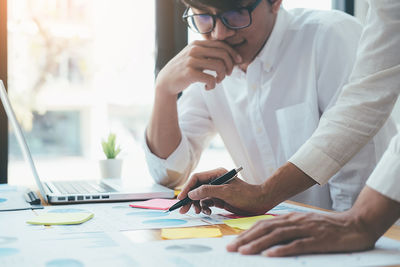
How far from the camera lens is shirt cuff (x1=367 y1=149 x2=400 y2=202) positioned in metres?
0.76

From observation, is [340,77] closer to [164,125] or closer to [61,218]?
[164,125]

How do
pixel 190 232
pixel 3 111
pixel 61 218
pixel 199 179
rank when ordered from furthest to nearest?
pixel 3 111
pixel 199 179
pixel 61 218
pixel 190 232

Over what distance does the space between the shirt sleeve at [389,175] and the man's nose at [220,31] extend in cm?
75

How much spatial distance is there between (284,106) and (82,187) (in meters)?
0.70

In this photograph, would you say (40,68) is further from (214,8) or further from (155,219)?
(155,219)

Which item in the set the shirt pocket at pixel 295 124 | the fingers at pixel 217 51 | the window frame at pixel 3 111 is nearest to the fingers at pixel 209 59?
the fingers at pixel 217 51

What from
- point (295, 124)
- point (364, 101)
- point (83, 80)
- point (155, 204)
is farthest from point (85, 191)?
point (83, 80)

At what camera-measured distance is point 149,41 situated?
7.41 feet

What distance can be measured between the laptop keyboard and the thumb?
0.41m

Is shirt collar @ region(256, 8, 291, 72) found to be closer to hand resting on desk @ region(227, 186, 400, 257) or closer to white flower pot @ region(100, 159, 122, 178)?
white flower pot @ region(100, 159, 122, 178)

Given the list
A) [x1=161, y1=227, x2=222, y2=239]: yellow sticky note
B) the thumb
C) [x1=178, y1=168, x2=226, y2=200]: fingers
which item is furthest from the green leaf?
[x1=161, y1=227, x2=222, y2=239]: yellow sticky note

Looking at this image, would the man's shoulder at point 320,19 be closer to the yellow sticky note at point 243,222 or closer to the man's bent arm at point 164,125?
the man's bent arm at point 164,125

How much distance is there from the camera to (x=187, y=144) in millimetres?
1673

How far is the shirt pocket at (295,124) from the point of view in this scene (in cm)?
150
